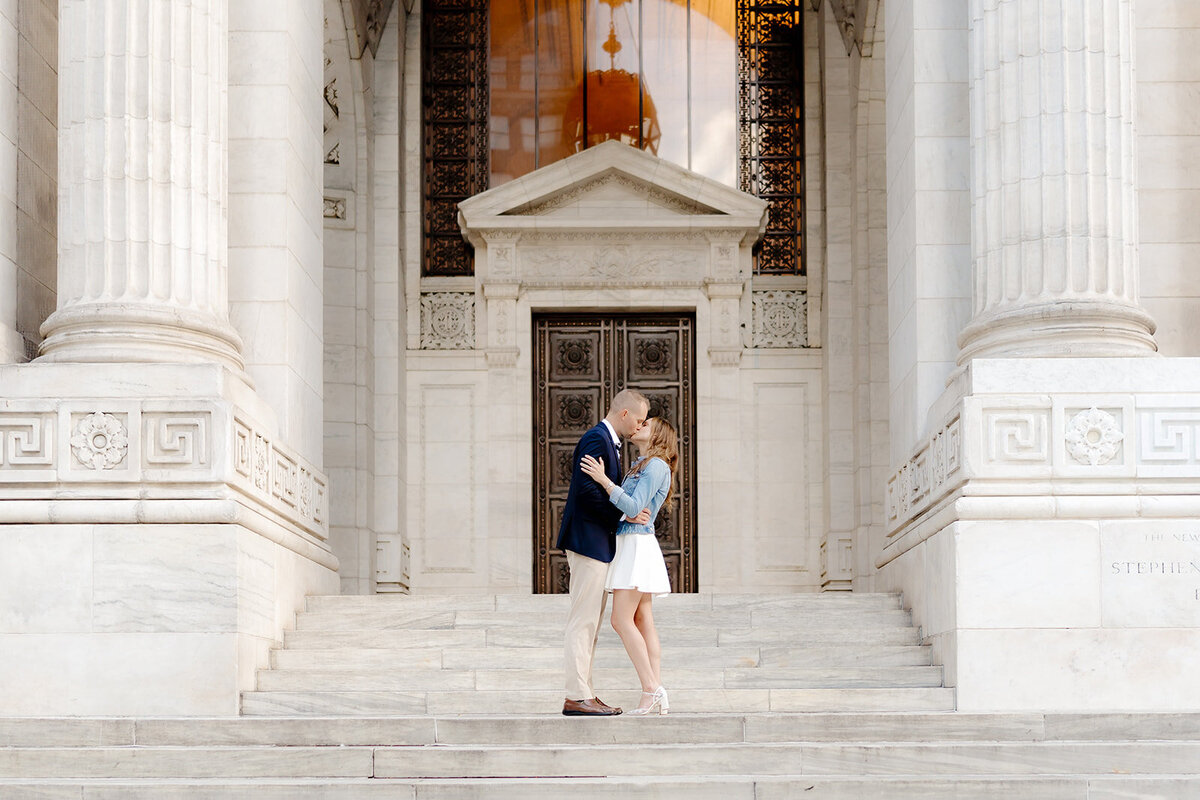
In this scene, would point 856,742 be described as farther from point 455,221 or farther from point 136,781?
point 455,221

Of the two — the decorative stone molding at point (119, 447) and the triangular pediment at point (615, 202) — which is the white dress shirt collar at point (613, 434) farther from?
the triangular pediment at point (615, 202)

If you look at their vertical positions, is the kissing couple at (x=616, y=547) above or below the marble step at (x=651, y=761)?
above

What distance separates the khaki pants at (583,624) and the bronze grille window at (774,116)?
1248cm

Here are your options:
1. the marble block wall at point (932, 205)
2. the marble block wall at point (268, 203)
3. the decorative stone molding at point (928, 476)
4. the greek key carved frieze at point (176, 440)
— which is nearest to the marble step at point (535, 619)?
the decorative stone molding at point (928, 476)

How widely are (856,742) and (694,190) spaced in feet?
40.7

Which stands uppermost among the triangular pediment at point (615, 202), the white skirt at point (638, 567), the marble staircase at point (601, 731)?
the triangular pediment at point (615, 202)

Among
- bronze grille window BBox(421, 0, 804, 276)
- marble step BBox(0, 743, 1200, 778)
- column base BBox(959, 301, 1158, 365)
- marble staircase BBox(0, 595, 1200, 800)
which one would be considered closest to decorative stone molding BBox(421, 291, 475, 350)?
bronze grille window BBox(421, 0, 804, 276)

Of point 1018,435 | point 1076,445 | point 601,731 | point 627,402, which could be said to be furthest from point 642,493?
point 1076,445

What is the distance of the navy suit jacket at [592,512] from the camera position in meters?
10.7

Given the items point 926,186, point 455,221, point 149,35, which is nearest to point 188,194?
point 149,35

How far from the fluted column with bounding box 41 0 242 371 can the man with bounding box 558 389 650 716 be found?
362 centimetres

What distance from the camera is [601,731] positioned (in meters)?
10.2

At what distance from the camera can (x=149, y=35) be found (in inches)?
512

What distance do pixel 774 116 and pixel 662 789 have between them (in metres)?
15.4
